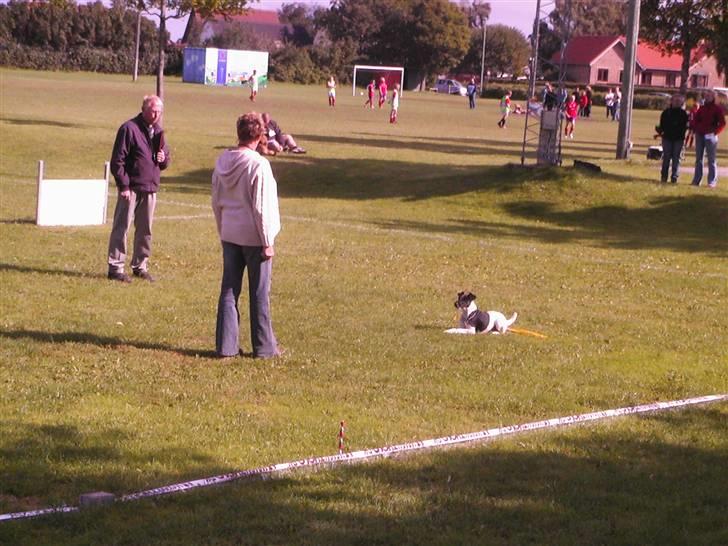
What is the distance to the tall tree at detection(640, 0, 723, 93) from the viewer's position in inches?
1474

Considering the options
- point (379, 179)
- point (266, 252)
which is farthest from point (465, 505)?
point (379, 179)

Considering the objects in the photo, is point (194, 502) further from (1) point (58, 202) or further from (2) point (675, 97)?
(2) point (675, 97)

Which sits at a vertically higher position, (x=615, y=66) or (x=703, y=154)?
(x=615, y=66)

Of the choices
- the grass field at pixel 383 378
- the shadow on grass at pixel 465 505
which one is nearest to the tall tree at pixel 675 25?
the grass field at pixel 383 378

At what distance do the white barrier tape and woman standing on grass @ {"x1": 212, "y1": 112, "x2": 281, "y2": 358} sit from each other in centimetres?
253

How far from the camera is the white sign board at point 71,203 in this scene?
1728 cm

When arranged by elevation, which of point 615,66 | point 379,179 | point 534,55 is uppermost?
point 615,66

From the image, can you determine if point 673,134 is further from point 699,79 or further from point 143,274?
point 699,79

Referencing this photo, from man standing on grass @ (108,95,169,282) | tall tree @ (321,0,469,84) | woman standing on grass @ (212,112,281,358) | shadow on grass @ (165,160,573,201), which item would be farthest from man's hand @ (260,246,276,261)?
tall tree @ (321,0,469,84)

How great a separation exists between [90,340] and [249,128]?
7.65 ft

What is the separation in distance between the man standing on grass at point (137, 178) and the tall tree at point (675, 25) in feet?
79.9

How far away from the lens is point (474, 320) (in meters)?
10.8

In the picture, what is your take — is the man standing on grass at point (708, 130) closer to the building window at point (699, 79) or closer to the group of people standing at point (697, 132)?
the group of people standing at point (697, 132)

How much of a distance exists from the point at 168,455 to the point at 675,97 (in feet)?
65.3
